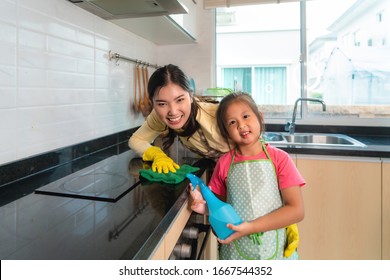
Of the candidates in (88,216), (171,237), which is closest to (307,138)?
(171,237)

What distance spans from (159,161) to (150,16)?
0.71 meters

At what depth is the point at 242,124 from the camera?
0.83 m

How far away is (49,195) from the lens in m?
0.77

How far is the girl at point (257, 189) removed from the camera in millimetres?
772

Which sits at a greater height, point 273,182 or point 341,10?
point 341,10

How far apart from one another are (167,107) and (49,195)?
442mm

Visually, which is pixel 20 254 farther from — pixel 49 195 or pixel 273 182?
pixel 273 182

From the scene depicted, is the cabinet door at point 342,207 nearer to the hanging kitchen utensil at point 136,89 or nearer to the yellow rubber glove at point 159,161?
the yellow rubber glove at point 159,161

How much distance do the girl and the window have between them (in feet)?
4.06

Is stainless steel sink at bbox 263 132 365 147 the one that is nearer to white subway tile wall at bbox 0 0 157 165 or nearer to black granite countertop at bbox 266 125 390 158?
black granite countertop at bbox 266 125 390 158

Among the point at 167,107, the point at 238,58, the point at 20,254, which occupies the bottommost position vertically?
the point at 20,254

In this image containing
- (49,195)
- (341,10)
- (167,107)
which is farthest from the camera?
(341,10)
